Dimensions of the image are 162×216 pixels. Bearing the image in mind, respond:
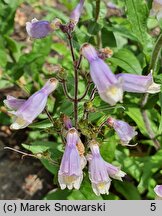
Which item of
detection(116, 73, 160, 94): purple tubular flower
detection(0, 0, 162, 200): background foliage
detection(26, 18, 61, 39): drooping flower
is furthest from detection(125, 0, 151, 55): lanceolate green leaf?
detection(26, 18, 61, 39): drooping flower

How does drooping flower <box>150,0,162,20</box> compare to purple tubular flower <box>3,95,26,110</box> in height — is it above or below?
above

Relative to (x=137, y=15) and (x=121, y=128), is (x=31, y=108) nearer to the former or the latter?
(x=121, y=128)

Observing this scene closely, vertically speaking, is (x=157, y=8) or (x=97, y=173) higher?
(x=157, y=8)

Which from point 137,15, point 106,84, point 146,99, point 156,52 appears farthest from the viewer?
point 146,99

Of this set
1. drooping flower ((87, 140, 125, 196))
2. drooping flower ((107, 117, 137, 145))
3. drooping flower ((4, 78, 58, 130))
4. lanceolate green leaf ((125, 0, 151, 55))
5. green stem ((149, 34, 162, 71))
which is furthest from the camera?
green stem ((149, 34, 162, 71))

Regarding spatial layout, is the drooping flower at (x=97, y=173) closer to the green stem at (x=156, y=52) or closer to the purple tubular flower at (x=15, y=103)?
the purple tubular flower at (x=15, y=103)

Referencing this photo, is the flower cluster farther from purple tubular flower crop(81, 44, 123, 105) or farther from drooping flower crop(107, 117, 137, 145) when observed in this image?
drooping flower crop(107, 117, 137, 145)

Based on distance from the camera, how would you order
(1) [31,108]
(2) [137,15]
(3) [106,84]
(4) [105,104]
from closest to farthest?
1. (3) [106,84]
2. (1) [31,108]
3. (2) [137,15]
4. (4) [105,104]

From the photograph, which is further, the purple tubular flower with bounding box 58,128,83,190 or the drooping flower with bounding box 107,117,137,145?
the drooping flower with bounding box 107,117,137,145

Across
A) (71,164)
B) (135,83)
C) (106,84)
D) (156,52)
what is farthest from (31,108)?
(156,52)

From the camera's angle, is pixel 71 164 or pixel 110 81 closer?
pixel 110 81
